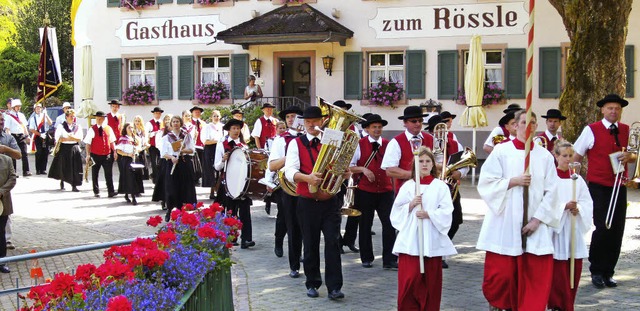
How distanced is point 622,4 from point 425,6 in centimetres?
1218

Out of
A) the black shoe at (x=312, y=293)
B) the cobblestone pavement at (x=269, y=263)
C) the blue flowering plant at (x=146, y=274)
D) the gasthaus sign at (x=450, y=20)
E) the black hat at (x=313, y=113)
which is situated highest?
the gasthaus sign at (x=450, y=20)

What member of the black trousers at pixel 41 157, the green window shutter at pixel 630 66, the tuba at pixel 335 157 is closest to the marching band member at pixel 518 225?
the tuba at pixel 335 157

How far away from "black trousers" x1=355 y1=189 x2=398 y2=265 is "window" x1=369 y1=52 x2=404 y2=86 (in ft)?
51.8

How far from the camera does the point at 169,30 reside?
2973 cm

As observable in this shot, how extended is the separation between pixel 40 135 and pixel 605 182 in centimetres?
1938

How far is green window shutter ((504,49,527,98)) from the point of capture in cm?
2569

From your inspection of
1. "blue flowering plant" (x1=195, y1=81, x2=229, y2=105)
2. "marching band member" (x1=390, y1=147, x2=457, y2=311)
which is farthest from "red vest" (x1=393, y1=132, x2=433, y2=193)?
"blue flowering plant" (x1=195, y1=81, x2=229, y2=105)

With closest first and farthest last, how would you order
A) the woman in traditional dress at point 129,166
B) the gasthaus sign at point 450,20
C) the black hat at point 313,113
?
the black hat at point 313,113 → the woman in traditional dress at point 129,166 → the gasthaus sign at point 450,20

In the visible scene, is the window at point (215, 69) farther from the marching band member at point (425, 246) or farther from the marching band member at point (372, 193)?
the marching band member at point (425, 246)

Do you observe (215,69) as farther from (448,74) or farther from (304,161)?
(304,161)

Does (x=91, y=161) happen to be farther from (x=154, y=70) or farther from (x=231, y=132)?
(x=154, y=70)

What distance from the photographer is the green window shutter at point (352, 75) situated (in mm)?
27344

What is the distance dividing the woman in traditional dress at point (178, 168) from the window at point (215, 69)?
45.6 ft

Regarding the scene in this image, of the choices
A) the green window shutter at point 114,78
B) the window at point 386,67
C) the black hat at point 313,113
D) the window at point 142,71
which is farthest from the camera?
the green window shutter at point 114,78
